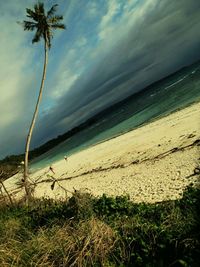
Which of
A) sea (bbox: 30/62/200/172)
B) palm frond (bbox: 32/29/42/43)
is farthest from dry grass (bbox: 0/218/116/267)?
sea (bbox: 30/62/200/172)

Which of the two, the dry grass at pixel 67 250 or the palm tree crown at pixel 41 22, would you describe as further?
the palm tree crown at pixel 41 22

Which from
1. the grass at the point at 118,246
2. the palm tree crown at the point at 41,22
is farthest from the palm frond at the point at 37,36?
the grass at the point at 118,246

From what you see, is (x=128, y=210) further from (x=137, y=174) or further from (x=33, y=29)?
(x=33, y=29)

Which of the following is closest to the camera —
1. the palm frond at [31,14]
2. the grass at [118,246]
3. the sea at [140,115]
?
the grass at [118,246]

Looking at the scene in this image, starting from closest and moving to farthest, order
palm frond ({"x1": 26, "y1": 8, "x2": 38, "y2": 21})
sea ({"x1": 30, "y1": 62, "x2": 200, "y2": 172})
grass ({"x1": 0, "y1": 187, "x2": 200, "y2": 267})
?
grass ({"x1": 0, "y1": 187, "x2": 200, "y2": 267}), palm frond ({"x1": 26, "y1": 8, "x2": 38, "y2": 21}), sea ({"x1": 30, "y1": 62, "x2": 200, "y2": 172})

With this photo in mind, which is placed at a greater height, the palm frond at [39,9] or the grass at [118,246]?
the palm frond at [39,9]

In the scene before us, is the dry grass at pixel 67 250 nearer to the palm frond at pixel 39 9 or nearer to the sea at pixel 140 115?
the palm frond at pixel 39 9

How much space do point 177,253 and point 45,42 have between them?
1952 centimetres

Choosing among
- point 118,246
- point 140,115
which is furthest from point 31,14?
point 140,115

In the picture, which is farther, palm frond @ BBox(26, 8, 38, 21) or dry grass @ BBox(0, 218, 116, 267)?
palm frond @ BBox(26, 8, 38, 21)

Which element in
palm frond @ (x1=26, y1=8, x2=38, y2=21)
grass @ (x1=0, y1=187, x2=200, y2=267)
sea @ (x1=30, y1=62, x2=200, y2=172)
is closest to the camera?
grass @ (x1=0, y1=187, x2=200, y2=267)

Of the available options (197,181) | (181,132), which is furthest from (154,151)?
(197,181)

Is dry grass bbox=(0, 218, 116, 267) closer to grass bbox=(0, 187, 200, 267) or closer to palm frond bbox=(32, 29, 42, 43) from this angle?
grass bbox=(0, 187, 200, 267)

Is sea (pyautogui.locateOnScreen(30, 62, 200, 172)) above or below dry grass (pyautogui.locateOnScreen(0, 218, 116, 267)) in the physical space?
below
